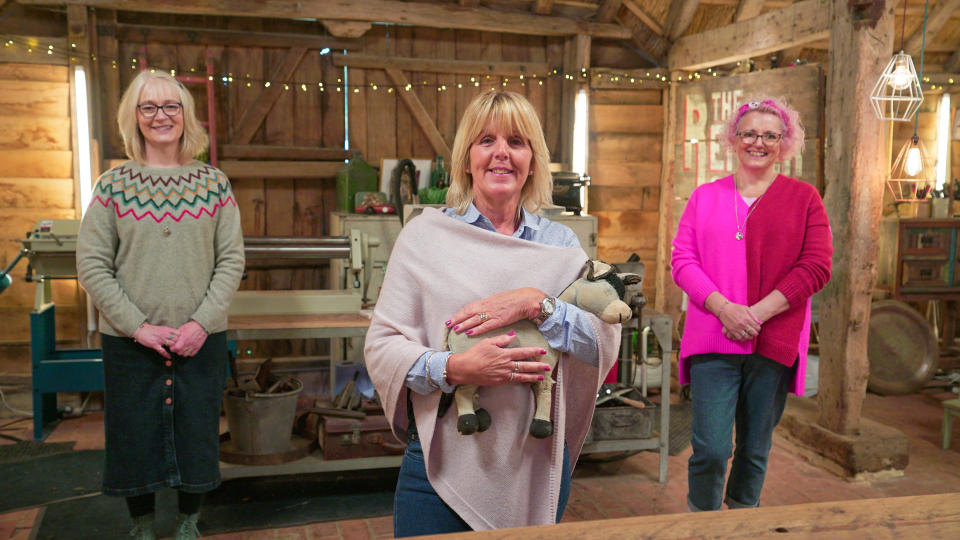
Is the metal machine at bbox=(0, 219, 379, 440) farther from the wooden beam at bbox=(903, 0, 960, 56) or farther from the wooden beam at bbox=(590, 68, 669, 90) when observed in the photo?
the wooden beam at bbox=(903, 0, 960, 56)

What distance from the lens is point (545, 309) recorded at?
5.08ft

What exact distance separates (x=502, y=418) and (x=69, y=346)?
443cm

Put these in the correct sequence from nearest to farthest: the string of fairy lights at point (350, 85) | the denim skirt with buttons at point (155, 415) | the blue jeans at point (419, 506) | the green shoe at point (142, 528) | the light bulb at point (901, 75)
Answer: the blue jeans at point (419, 506)
the denim skirt with buttons at point (155, 415)
the green shoe at point (142, 528)
the light bulb at point (901, 75)
the string of fairy lights at point (350, 85)

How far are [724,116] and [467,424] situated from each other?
14.0ft

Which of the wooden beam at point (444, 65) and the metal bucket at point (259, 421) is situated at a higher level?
the wooden beam at point (444, 65)

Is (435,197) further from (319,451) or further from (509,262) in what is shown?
(509,262)

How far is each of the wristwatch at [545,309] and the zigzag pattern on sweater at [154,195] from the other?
1.47m

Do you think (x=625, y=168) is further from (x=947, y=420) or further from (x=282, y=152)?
(x=947, y=420)

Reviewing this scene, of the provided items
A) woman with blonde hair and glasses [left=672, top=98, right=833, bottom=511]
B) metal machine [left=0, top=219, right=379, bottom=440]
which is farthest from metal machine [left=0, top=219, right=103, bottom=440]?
woman with blonde hair and glasses [left=672, top=98, right=833, bottom=511]

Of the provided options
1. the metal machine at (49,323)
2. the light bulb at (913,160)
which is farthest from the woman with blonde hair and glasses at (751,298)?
the metal machine at (49,323)

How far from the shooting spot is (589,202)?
5.95m

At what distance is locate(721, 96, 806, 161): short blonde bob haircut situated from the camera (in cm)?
267

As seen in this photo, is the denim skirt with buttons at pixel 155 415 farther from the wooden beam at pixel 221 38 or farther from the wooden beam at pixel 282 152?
the wooden beam at pixel 221 38

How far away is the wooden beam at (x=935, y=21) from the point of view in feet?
18.1
